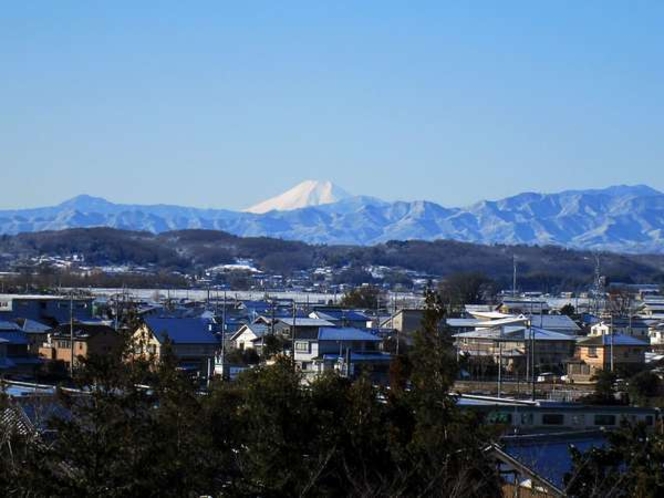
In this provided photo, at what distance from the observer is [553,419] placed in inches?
633

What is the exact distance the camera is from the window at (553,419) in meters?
16.0

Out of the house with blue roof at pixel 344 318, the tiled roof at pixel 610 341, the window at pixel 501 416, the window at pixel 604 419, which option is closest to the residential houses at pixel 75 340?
the house with blue roof at pixel 344 318

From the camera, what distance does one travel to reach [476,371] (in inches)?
1102

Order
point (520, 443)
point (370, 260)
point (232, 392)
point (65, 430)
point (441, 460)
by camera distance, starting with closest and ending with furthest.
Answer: point (65, 430) → point (441, 460) → point (232, 392) → point (520, 443) → point (370, 260)

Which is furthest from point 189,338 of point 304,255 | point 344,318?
point 304,255

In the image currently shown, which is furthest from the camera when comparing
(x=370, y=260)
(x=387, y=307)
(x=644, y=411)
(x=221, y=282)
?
(x=370, y=260)

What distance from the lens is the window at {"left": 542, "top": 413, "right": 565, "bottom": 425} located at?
1603 cm

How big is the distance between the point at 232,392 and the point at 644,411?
23.3 ft

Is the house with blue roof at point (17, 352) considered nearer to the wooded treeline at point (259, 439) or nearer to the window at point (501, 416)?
the window at point (501, 416)

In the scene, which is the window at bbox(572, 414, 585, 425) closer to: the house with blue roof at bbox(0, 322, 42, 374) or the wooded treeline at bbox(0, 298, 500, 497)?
the wooded treeline at bbox(0, 298, 500, 497)

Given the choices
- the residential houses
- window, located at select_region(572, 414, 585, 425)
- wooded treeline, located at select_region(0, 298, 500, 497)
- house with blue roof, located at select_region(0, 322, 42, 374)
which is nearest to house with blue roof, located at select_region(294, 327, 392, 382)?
the residential houses

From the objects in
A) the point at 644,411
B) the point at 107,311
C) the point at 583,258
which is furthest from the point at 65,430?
the point at 583,258

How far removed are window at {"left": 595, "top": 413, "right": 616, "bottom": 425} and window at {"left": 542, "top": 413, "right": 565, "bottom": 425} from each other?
43 cm

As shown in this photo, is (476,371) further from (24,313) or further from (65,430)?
(65,430)
